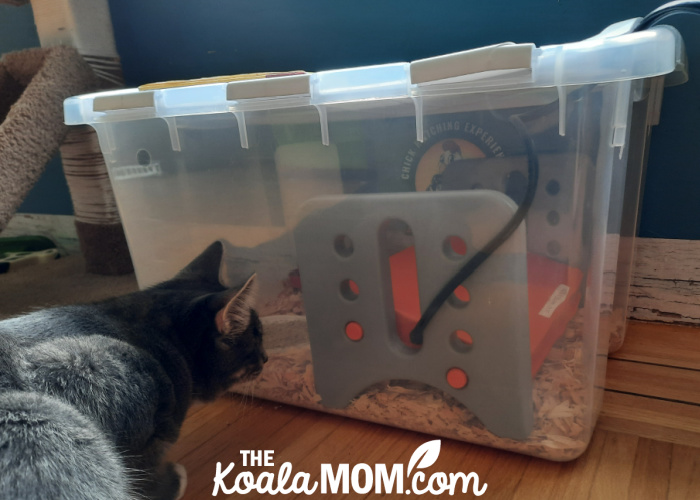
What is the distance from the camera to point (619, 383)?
28.2 inches

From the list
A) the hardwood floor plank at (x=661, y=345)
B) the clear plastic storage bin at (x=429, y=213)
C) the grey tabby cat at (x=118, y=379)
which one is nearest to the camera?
the grey tabby cat at (x=118, y=379)

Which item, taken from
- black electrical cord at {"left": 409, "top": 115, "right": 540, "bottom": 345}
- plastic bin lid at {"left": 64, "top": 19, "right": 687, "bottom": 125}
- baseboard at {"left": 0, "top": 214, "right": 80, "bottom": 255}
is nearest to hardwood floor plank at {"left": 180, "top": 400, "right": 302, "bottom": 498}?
black electrical cord at {"left": 409, "top": 115, "right": 540, "bottom": 345}

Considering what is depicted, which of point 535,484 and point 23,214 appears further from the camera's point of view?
point 23,214

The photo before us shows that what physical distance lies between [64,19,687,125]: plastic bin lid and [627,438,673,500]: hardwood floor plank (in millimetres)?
396

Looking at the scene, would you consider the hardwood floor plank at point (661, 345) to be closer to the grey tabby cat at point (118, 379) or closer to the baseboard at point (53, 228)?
the grey tabby cat at point (118, 379)

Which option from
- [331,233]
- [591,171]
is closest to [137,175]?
[331,233]

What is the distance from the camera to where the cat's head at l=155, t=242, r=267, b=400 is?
1.91ft

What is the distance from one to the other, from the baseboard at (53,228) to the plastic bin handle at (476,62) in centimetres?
135

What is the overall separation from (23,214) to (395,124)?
4.95ft

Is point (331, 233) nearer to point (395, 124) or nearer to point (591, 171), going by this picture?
point (395, 124)

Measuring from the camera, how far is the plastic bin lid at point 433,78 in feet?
1.42

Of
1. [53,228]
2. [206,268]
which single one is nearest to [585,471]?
[206,268]

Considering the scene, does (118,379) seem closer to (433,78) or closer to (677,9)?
(433,78)

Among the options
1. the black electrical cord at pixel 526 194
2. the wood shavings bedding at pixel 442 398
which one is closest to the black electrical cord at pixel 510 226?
the black electrical cord at pixel 526 194
